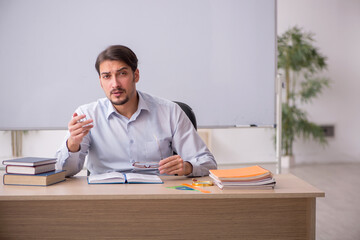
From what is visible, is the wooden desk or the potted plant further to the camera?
the potted plant

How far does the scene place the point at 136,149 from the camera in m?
1.99

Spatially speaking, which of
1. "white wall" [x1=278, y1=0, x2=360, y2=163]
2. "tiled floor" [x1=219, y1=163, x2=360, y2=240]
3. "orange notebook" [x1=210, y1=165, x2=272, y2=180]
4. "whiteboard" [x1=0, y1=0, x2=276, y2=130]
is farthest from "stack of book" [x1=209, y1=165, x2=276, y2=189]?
"white wall" [x1=278, y1=0, x2=360, y2=163]

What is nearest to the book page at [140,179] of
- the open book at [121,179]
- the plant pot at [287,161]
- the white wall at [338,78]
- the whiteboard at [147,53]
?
the open book at [121,179]

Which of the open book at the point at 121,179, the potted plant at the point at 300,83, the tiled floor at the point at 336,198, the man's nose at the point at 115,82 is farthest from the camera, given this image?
the potted plant at the point at 300,83

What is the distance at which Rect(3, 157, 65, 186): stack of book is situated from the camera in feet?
5.12

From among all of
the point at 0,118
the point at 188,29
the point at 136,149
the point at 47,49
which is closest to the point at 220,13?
the point at 188,29

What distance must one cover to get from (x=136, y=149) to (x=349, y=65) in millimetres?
4944

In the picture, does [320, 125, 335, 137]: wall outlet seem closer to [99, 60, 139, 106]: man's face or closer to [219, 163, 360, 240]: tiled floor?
[219, 163, 360, 240]: tiled floor

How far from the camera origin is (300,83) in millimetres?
5676

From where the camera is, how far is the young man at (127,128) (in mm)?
1974

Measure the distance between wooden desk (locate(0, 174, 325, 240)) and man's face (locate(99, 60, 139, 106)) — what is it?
22.9 inches

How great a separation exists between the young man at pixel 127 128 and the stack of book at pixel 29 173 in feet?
0.94

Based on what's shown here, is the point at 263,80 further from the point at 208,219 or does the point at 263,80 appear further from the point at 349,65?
the point at 349,65

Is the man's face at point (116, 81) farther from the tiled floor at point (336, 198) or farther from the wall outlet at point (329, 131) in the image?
the wall outlet at point (329, 131)
